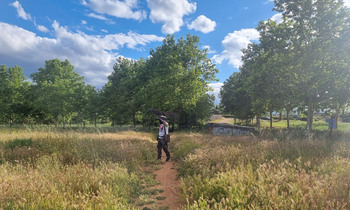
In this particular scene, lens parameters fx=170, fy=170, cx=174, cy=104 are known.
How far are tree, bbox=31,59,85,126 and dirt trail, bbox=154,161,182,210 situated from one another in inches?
1124

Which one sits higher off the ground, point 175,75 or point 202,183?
point 175,75

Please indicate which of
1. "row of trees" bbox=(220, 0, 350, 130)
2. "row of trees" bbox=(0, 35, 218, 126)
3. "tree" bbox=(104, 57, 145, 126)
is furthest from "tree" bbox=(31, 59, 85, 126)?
"row of trees" bbox=(220, 0, 350, 130)

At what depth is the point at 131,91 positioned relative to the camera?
2588cm

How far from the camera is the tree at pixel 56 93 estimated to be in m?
28.3

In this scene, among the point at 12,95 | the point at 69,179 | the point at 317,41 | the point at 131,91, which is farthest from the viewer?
the point at 12,95

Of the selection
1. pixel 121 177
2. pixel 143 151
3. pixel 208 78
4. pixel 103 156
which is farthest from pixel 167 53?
pixel 121 177

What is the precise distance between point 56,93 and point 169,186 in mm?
30269

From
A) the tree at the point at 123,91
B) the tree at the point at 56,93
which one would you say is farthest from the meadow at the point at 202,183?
the tree at the point at 56,93

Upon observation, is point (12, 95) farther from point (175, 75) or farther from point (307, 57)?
point (307, 57)

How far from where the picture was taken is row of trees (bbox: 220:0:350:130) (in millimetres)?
11500

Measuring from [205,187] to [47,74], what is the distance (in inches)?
1655

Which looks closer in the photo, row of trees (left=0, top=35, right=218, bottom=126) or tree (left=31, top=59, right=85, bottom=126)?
row of trees (left=0, top=35, right=218, bottom=126)

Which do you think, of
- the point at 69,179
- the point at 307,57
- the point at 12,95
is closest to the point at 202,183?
the point at 69,179

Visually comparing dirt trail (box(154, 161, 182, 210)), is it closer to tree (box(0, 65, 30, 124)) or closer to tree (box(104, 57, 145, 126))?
tree (box(104, 57, 145, 126))
